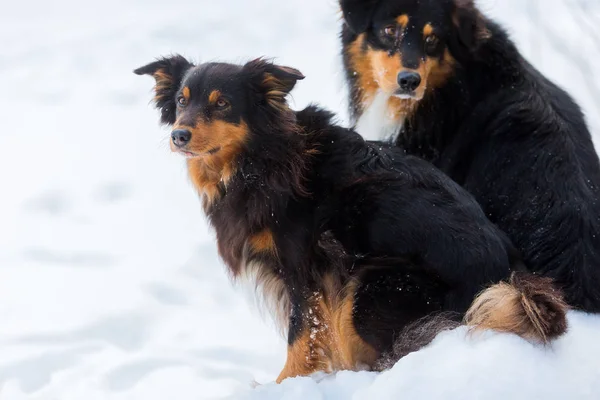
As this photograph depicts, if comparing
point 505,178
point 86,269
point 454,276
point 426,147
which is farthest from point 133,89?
point 454,276

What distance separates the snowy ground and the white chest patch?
76 centimetres

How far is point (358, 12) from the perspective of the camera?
4.94 meters

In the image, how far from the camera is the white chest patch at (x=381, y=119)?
5.16 meters

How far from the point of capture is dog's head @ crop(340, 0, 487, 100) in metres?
4.76

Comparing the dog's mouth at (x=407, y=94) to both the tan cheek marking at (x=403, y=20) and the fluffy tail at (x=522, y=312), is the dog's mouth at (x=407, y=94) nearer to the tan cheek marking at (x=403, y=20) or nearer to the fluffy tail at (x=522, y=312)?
the tan cheek marking at (x=403, y=20)

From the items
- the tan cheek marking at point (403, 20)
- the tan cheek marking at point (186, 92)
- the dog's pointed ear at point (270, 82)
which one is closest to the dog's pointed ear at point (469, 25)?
the tan cheek marking at point (403, 20)

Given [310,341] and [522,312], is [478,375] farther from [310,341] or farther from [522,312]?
[310,341]

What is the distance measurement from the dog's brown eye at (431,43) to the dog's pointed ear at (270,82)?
42.1 inches

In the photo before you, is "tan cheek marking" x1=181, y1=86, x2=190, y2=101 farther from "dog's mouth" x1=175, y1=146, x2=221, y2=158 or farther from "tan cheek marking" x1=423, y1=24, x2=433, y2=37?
"tan cheek marking" x1=423, y1=24, x2=433, y2=37

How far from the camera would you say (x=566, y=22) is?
9922 mm

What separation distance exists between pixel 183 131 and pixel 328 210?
81 centimetres

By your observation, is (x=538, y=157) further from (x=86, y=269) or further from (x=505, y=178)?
(x=86, y=269)

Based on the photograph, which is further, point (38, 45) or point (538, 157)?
point (38, 45)

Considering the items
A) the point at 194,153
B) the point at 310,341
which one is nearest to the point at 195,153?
the point at 194,153
